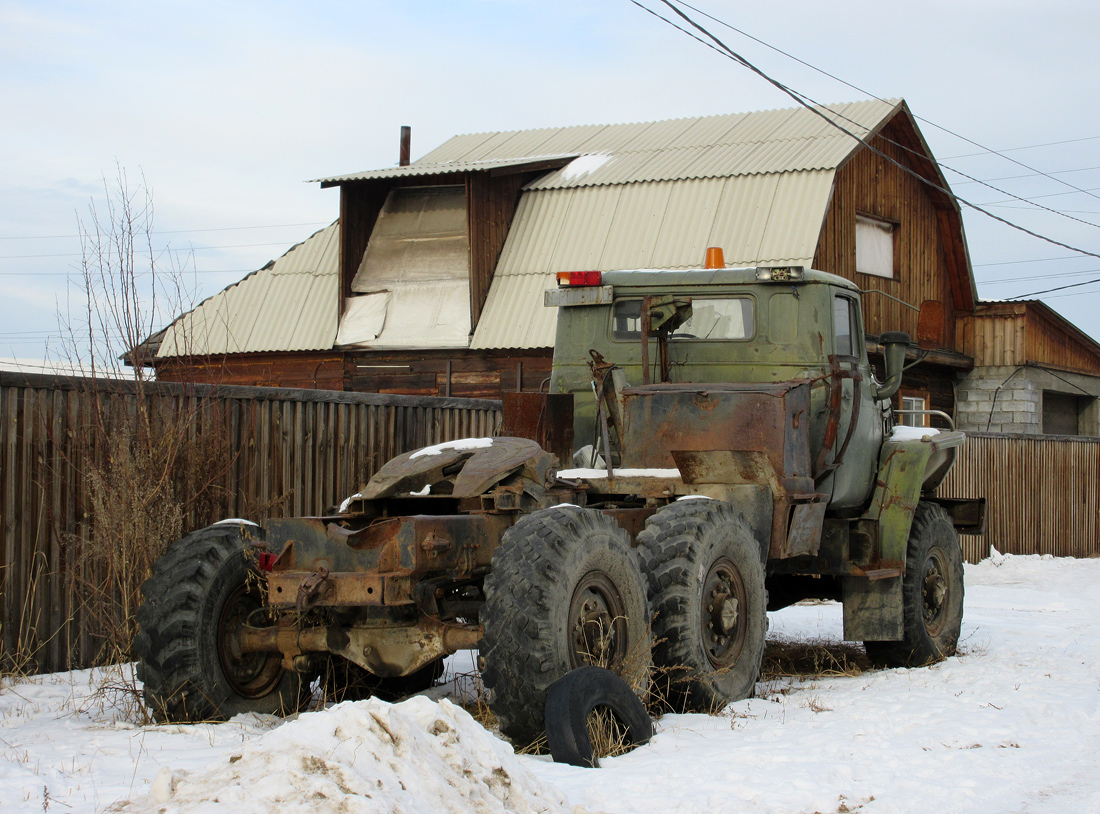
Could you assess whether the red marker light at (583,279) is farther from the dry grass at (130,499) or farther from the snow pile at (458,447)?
the dry grass at (130,499)

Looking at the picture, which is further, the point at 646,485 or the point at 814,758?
the point at 646,485

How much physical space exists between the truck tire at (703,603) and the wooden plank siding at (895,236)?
37.7ft

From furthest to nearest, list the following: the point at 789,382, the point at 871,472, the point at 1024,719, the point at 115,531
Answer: the point at 871,472, the point at 789,382, the point at 115,531, the point at 1024,719

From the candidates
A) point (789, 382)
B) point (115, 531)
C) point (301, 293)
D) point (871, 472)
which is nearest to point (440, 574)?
point (115, 531)

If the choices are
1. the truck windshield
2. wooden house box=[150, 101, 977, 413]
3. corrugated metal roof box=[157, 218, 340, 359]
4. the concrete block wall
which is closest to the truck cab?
the truck windshield

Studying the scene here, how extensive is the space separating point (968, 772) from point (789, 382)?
2.97 metres

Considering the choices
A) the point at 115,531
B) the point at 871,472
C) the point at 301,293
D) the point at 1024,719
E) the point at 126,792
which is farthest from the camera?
the point at 301,293

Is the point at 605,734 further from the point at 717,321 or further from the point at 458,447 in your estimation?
the point at 717,321

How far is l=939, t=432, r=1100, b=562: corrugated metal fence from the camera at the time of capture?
58.1 feet

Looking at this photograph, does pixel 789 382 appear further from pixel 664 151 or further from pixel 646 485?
pixel 664 151

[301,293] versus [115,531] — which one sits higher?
[301,293]

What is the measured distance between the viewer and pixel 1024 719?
21.7ft

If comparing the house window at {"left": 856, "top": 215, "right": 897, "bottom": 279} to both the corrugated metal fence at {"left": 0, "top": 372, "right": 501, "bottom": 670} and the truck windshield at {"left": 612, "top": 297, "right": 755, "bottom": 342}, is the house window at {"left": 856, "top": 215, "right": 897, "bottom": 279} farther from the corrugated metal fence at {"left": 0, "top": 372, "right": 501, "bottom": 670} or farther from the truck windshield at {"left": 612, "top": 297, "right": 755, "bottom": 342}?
the corrugated metal fence at {"left": 0, "top": 372, "right": 501, "bottom": 670}

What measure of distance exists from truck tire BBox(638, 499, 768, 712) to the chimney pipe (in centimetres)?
1859
